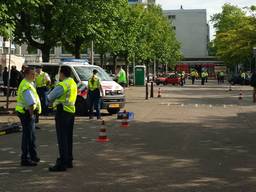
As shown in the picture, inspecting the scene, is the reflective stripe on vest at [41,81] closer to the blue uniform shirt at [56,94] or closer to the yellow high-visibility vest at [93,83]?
→ the yellow high-visibility vest at [93,83]

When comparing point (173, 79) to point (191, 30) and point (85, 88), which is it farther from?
point (191, 30)

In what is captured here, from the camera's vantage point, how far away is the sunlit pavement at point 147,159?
8.20 metres

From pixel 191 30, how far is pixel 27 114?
141 m

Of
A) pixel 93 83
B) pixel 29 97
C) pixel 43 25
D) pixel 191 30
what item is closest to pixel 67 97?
pixel 29 97

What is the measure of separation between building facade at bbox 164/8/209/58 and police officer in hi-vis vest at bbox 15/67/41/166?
133368mm

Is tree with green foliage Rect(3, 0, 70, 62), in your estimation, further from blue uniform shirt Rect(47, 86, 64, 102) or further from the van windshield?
blue uniform shirt Rect(47, 86, 64, 102)

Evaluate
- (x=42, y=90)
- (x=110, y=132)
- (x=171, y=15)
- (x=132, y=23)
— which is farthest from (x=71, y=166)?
(x=171, y=15)

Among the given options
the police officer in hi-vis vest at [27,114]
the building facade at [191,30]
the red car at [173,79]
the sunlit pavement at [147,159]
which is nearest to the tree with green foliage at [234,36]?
the red car at [173,79]

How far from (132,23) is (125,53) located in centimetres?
721

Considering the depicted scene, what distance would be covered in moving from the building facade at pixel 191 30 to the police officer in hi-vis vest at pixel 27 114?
13337 centimetres

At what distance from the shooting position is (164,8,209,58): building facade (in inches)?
5674

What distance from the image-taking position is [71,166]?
9.73 metres

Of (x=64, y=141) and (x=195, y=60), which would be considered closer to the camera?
(x=64, y=141)

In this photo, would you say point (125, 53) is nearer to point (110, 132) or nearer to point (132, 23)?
point (132, 23)
